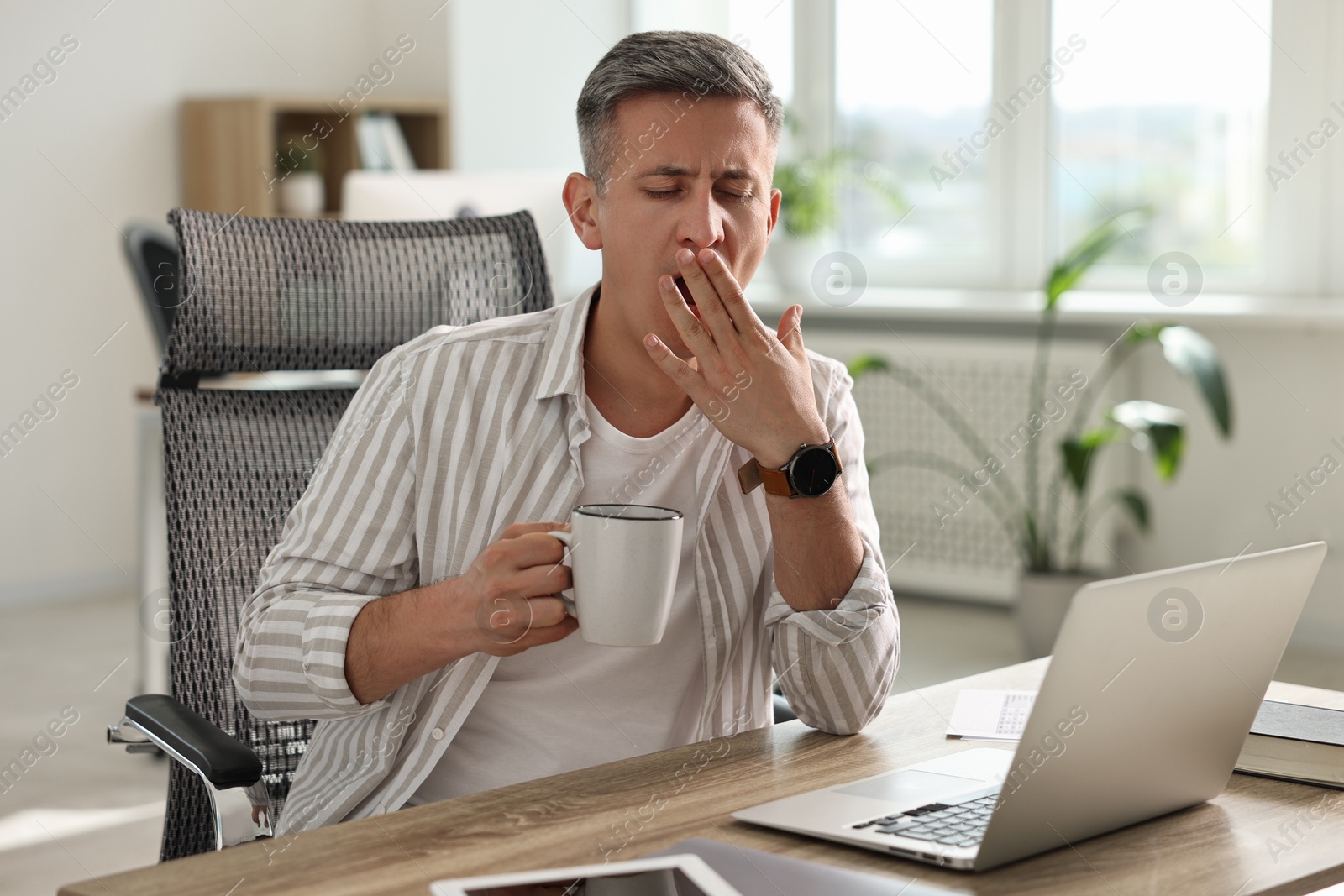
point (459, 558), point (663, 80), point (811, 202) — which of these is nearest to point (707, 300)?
point (663, 80)

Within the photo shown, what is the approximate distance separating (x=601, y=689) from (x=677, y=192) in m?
0.45

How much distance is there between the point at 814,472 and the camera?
1212 mm

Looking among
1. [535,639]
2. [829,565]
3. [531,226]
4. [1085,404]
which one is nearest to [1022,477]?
[1085,404]

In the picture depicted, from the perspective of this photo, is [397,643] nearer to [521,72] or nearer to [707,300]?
[707,300]

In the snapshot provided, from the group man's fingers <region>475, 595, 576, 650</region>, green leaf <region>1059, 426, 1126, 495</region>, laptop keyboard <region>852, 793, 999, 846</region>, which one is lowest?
green leaf <region>1059, 426, 1126, 495</region>

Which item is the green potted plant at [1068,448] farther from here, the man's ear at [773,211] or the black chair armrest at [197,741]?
the black chair armrest at [197,741]

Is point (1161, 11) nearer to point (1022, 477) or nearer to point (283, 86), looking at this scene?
point (1022, 477)

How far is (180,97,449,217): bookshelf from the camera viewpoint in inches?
181

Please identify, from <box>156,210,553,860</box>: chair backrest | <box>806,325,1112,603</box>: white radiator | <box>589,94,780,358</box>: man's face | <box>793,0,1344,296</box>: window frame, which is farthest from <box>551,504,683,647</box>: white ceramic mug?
<box>793,0,1344,296</box>: window frame

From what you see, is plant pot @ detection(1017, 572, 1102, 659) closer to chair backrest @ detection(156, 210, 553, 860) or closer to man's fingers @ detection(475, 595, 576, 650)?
chair backrest @ detection(156, 210, 553, 860)

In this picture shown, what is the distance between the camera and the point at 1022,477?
13.8 ft

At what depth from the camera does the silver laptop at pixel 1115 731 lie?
0.84 metres

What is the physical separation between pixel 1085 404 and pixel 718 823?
328cm

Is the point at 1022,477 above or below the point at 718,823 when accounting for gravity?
below
